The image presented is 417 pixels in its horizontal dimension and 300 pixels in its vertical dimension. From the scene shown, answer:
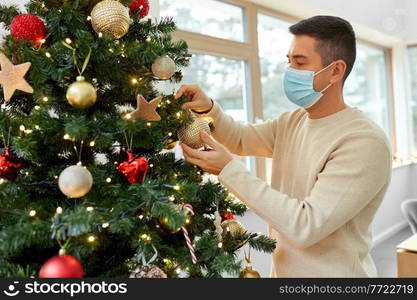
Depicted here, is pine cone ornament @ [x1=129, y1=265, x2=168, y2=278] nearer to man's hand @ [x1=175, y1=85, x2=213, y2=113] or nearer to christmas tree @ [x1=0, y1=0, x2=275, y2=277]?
christmas tree @ [x1=0, y1=0, x2=275, y2=277]

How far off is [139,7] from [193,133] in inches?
14.7

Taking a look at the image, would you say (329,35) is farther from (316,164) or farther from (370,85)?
(370,85)

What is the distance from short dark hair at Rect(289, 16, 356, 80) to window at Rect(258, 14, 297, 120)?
7.52 ft

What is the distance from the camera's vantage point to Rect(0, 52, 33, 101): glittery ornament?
38.4 inches

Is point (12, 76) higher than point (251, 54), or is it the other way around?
point (251, 54)

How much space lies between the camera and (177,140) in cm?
129

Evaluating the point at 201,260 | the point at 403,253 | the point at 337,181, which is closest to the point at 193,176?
the point at 201,260

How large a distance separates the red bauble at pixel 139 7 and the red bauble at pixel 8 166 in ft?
1.61

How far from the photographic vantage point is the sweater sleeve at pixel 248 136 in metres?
1.68

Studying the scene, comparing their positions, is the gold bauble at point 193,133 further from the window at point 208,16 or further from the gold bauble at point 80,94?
the window at point 208,16

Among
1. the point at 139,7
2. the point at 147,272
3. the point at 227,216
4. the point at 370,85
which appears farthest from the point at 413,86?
the point at 147,272

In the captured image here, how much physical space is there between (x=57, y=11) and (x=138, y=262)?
2.01 feet

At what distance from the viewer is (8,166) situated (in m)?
1.01

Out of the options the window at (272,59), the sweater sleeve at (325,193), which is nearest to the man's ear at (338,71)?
the sweater sleeve at (325,193)
